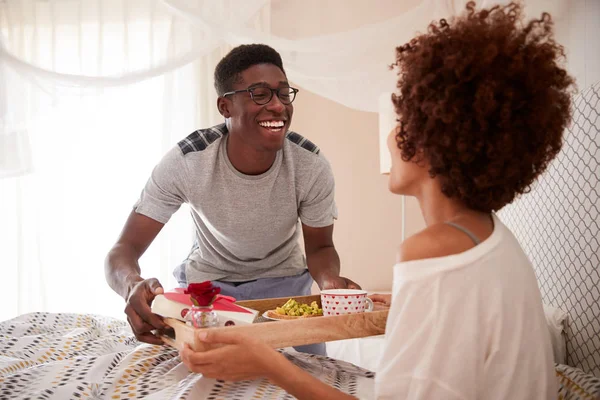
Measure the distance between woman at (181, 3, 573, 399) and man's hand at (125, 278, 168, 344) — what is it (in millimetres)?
592

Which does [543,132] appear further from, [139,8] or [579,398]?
[139,8]

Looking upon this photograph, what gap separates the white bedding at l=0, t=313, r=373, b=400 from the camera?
134cm

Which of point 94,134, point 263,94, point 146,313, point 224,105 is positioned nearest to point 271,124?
point 263,94

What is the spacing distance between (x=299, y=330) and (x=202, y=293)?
24 cm

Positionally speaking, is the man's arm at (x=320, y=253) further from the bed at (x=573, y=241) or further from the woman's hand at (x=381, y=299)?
the bed at (x=573, y=241)

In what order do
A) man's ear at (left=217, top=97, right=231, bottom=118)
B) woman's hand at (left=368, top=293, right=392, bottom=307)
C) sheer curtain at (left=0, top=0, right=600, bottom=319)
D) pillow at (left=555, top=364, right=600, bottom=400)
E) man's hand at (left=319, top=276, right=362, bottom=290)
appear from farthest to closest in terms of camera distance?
1. sheer curtain at (left=0, top=0, right=600, bottom=319)
2. man's ear at (left=217, top=97, right=231, bottom=118)
3. man's hand at (left=319, top=276, right=362, bottom=290)
4. woman's hand at (left=368, top=293, right=392, bottom=307)
5. pillow at (left=555, top=364, right=600, bottom=400)

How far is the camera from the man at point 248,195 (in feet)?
6.86

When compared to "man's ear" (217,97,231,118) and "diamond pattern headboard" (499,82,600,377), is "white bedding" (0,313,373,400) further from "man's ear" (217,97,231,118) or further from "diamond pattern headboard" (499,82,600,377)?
"man's ear" (217,97,231,118)

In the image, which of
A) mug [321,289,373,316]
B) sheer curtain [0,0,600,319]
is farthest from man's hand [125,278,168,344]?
sheer curtain [0,0,600,319]

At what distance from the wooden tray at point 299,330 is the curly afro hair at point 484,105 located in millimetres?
510

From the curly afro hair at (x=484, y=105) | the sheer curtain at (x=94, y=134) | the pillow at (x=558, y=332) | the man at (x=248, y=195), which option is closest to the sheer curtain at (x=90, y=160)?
the sheer curtain at (x=94, y=134)

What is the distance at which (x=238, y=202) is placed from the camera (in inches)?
83.8

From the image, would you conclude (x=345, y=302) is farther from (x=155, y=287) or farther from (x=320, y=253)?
(x=320, y=253)

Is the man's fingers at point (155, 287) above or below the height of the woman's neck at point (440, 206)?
below
